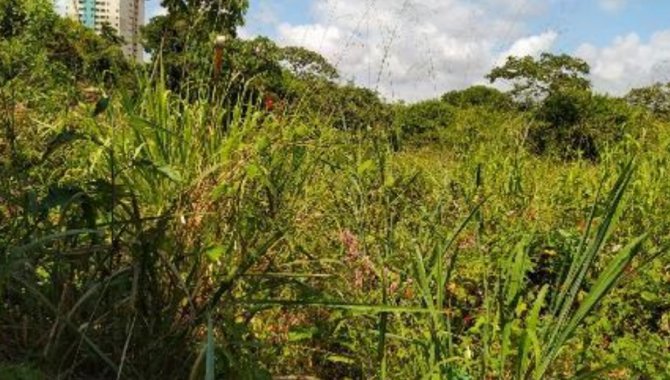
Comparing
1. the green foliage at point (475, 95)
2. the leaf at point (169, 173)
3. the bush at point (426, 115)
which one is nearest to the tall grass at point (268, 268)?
the leaf at point (169, 173)

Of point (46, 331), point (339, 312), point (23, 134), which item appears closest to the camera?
point (46, 331)

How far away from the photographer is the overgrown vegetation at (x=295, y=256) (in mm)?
1636

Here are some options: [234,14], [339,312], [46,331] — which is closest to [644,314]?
[339,312]

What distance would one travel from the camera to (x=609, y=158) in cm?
481

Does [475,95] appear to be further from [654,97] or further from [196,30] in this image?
[196,30]

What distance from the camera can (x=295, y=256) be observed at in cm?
233

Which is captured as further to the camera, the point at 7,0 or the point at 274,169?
the point at 7,0

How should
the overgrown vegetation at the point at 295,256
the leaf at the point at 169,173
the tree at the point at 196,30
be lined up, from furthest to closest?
the tree at the point at 196,30 → the overgrown vegetation at the point at 295,256 → the leaf at the point at 169,173

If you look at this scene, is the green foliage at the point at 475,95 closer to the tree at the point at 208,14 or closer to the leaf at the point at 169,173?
the tree at the point at 208,14

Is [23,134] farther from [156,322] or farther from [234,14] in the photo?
[156,322]

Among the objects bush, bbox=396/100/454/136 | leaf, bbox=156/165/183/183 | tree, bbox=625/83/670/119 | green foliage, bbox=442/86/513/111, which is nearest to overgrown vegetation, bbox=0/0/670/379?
leaf, bbox=156/165/183/183

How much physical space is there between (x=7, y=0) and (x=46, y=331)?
29.0 feet

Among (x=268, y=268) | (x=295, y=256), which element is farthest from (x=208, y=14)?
(x=268, y=268)

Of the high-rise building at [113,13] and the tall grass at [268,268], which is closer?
the tall grass at [268,268]
